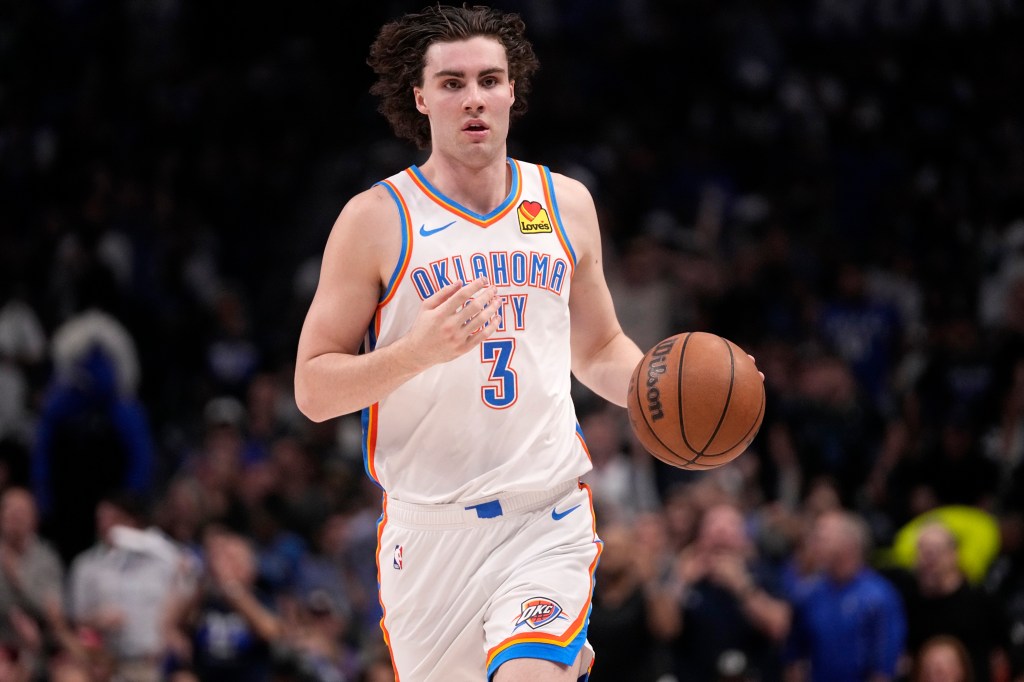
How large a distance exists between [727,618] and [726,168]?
7.83 m

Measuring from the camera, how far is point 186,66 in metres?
16.7

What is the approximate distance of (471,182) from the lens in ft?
15.6

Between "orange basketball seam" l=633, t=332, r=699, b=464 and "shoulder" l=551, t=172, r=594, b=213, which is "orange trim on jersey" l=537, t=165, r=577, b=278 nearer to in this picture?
"shoulder" l=551, t=172, r=594, b=213

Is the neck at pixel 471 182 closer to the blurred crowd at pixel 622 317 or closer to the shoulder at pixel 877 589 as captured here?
the blurred crowd at pixel 622 317

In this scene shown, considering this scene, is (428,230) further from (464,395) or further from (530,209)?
(464,395)

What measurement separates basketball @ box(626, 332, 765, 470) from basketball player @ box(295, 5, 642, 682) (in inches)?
11.3

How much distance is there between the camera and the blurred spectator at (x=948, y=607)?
912 cm

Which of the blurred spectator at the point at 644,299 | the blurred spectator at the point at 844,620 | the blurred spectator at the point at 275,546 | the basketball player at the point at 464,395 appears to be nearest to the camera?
the basketball player at the point at 464,395

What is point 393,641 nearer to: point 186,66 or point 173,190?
point 173,190

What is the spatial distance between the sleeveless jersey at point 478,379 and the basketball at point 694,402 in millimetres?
283

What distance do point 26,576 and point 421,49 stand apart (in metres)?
6.25

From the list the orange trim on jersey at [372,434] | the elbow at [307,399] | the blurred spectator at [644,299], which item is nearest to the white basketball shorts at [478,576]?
the orange trim on jersey at [372,434]

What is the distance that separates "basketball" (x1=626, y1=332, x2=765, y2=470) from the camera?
452cm

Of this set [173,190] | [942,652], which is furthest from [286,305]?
[942,652]
